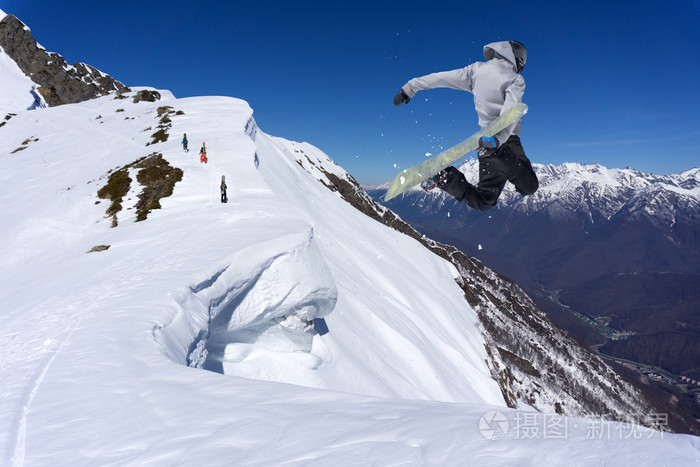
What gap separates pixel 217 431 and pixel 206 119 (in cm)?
4102

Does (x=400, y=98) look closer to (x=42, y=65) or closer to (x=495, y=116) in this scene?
(x=495, y=116)

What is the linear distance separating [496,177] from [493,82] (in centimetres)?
150

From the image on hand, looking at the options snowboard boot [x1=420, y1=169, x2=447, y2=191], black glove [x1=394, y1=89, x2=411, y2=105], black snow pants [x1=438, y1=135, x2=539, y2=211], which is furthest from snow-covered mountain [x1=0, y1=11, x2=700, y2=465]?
black glove [x1=394, y1=89, x2=411, y2=105]

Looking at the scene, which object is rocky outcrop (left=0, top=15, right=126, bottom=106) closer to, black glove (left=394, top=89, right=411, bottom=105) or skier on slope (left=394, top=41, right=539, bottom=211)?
black glove (left=394, top=89, right=411, bottom=105)

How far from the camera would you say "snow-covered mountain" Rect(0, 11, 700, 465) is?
271 centimetres

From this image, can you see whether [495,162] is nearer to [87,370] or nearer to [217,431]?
[217,431]

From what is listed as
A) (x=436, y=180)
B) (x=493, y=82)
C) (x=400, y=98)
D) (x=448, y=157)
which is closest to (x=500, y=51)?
(x=493, y=82)

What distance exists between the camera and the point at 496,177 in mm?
5566

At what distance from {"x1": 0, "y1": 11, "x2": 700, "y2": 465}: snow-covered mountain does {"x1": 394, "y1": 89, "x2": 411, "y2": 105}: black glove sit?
16.0 feet

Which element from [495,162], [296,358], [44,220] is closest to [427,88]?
[495,162]

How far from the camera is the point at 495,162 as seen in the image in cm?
539

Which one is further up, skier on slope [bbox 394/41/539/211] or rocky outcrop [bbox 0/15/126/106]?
rocky outcrop [bbox 0/15/126/106]

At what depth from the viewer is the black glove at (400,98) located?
662cm

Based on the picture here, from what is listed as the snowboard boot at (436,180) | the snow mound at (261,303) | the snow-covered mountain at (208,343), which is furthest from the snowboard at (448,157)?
the snow mound at (261,303)
